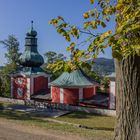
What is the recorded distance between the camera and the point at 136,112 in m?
4.65

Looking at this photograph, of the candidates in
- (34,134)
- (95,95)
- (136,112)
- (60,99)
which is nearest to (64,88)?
(60,99)

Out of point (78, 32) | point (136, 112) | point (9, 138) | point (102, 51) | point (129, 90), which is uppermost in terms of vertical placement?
point (78, 32)

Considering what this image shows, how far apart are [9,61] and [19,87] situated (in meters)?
13.8

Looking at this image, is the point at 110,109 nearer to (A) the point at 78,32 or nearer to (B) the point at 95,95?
(B) the point at 95,95

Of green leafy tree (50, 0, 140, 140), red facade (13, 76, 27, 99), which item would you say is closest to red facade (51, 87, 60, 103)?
red facade (13, 76, 27, 99)

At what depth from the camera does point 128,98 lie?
15.3 feet

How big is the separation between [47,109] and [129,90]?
79.5 feet

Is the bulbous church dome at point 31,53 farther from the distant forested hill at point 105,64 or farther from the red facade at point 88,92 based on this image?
the red facade at point 88,92

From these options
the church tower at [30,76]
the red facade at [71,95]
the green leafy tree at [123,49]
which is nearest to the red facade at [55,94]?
the red facade at [71,95]

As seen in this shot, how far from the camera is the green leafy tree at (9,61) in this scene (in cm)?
4256

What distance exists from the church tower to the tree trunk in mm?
29854

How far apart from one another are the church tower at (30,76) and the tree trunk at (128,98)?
29854mm

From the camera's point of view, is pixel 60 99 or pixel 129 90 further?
pixel 60 99

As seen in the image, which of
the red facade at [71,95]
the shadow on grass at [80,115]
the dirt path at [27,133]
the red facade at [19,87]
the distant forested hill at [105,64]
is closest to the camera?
the distant forested hill at [105,64]
